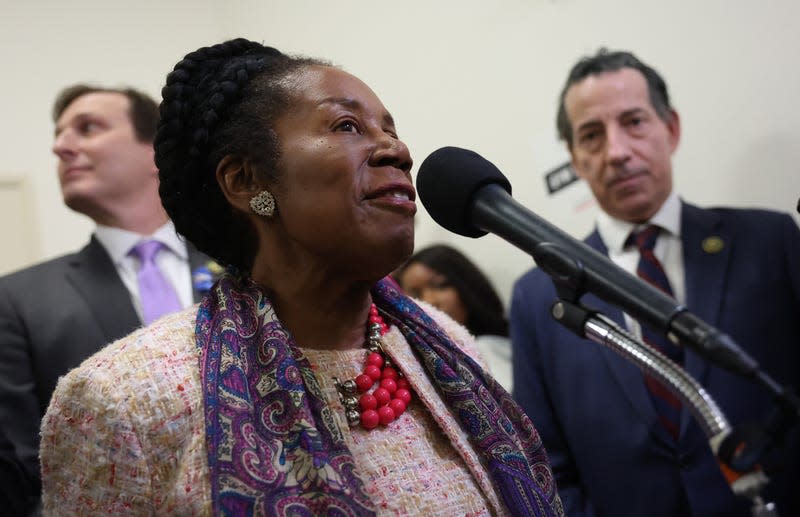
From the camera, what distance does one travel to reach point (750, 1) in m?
1.81

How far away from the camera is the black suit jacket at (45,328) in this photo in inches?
64.4

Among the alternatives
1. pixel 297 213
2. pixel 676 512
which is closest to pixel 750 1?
pixel 676 512

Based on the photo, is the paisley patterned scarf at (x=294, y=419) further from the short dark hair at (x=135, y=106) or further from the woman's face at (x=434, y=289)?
the woman's face at (x=434, y=289)

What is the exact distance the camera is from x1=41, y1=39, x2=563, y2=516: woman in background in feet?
2.86

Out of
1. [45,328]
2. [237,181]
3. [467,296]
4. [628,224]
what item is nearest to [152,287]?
[45,328]

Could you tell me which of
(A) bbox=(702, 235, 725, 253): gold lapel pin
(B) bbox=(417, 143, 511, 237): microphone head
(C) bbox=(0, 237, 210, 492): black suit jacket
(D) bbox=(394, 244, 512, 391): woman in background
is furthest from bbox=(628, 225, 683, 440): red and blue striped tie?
(C) bbox=(0, 237, 210, 492): black suit jacket

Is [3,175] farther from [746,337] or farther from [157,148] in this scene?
[746,337]

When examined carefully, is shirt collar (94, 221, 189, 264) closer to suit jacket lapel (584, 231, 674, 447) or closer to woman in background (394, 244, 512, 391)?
woman in background (394, 244, 512, 391)

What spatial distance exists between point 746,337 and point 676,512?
38 cm

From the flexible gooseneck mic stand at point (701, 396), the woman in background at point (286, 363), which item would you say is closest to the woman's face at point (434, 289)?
the woman in background at point (286, 363)

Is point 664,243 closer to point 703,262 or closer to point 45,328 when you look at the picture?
point 703,262

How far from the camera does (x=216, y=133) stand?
3.58 ft

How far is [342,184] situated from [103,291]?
3.62ft

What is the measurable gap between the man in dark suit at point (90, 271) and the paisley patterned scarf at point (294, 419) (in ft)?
2.48
